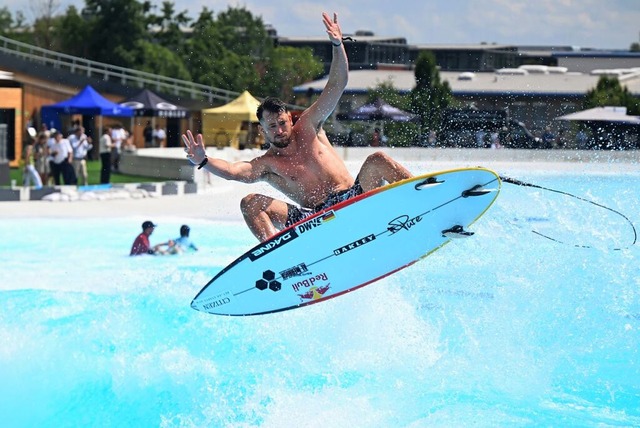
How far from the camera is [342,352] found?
818cm

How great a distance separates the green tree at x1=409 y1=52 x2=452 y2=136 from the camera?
34594mm

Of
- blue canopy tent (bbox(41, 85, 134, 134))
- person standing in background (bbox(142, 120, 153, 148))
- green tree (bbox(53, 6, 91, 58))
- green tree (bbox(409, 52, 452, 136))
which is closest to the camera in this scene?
blue canopy tent (bbox(41, 85, 134, 134))

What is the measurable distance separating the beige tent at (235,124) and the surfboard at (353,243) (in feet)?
80.5

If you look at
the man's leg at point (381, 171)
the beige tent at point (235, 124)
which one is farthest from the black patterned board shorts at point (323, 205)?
the beige tent at point (235, 124)

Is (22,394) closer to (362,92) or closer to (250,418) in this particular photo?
(250,418)

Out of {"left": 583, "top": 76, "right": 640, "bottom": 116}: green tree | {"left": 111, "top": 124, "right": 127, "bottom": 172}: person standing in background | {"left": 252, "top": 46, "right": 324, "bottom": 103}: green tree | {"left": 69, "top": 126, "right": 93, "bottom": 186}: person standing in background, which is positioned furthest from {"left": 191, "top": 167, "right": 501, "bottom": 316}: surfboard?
{"left": 252, "top": 46, "right": 324, "bottom": 103}: green tree

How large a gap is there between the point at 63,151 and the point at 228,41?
39561mm

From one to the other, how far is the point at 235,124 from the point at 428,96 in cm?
774

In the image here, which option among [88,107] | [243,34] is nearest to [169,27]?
[243,34]

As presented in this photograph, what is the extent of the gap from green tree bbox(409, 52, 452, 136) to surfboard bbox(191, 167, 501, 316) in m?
26.2

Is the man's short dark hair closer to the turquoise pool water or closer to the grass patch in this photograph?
the turquoise pool water

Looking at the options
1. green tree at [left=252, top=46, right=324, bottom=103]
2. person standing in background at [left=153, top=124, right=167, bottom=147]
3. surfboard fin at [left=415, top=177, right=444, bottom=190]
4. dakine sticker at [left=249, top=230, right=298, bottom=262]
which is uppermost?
green tree at [left=252, top=46, right=324, bottom=103]

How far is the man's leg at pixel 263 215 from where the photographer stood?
23.1 ft

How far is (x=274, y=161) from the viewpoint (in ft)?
23.0
